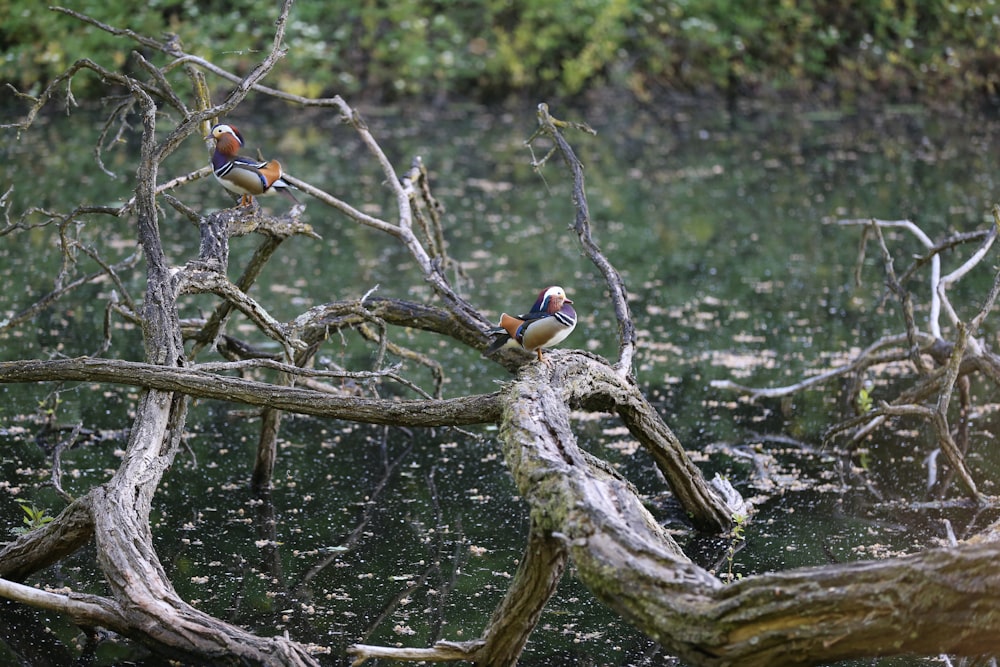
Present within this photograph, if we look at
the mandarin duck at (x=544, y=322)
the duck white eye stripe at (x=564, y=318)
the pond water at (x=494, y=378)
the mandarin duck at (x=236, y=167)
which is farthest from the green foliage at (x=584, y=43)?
the duck white eye stripe at (x=564, y=318)

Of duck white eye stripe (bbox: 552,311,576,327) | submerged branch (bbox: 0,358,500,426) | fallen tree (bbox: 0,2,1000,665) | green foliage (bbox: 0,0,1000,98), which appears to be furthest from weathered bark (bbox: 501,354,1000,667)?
green foliage (bbox: 0,0,1000,98)

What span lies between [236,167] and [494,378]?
210 centimetres

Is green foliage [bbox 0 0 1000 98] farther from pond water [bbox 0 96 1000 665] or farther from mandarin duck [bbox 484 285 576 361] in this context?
mandarin duck [bbox 484 285 576 361]

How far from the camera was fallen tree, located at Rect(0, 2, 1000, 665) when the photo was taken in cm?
203

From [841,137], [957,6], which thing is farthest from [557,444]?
[957,6]

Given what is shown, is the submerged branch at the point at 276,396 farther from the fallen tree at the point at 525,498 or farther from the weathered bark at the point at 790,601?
the weathered bark at the point at 790,601

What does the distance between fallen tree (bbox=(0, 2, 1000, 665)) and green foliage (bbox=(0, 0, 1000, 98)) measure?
11.4 m

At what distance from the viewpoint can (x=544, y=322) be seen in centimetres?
317

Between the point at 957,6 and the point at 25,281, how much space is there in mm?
12787

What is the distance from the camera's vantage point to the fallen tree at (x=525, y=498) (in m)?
2.03

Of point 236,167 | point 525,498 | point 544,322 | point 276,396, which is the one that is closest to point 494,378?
point 236,167

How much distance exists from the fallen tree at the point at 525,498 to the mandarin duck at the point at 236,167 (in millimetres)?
121

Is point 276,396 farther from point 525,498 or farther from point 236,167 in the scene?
point 525,498

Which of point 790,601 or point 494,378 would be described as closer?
point 790,601
